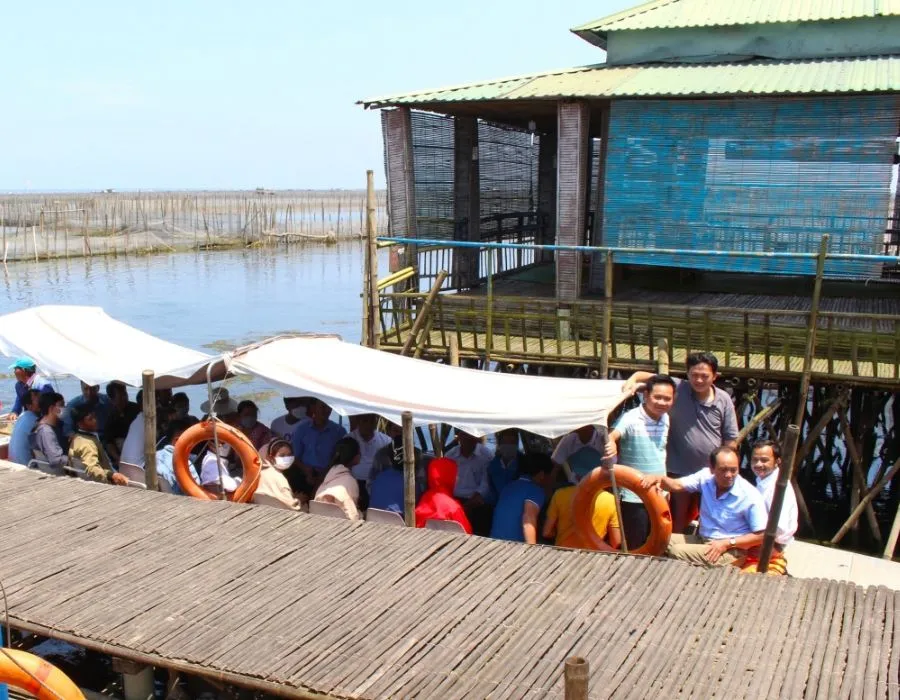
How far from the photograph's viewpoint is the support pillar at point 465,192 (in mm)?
13375

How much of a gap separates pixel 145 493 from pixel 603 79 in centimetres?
754

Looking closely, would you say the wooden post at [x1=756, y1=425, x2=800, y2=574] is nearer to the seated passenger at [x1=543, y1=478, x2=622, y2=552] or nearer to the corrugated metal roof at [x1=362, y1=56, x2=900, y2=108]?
the seated passenger at [x1=543, y1=478, x2=622, y2=552]

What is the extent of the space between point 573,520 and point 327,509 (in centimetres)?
191

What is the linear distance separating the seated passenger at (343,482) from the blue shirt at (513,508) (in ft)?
3.77

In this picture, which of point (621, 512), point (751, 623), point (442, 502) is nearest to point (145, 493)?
point (442, 502)

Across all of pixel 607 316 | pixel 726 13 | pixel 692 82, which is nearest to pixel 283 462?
pixel 607 316

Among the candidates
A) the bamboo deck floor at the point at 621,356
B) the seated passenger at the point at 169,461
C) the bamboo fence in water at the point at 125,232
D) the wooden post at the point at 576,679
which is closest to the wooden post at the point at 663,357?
the bamboo deck floor at the point at 621,356

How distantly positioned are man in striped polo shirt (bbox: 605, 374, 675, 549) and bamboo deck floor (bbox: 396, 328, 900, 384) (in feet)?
8.98

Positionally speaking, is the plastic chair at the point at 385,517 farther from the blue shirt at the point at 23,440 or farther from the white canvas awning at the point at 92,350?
the blue shirt at the point at 23,440

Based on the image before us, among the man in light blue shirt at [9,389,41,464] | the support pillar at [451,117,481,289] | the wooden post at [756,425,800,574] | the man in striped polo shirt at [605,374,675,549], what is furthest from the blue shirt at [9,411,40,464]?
the wooden post at [756,425,800,574]

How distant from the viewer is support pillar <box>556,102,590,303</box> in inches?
422

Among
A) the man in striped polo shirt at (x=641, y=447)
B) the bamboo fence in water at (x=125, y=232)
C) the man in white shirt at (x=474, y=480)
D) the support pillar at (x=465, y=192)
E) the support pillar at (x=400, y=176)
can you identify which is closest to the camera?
the man in striped polo shirt at (x=641, y=447)

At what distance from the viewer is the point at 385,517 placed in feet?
22.8

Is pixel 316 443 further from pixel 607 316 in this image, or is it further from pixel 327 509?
pixel 607 316
